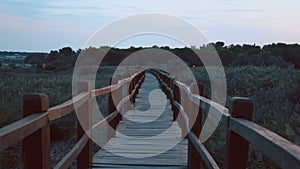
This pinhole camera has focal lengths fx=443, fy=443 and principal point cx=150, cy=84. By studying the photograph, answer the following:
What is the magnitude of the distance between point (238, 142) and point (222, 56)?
6128 cm

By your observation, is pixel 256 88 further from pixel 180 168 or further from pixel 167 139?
pixel 180 168

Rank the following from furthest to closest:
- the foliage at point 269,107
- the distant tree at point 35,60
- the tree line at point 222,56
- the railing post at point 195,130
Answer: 1. the distant tree at point 35,60
2. the tree line at point 222,56
3. the foliage at point 269,107
4. the railing post at point 195,130

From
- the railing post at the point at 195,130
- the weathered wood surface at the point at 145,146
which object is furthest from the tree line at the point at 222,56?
the railing post at the point at 195,130

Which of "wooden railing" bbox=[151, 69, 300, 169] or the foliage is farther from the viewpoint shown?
the foliage

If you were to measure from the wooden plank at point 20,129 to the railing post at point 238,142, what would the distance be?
148 centimetres

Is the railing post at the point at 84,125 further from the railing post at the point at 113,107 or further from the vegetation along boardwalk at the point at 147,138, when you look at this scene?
the railing post at the point at 113,107

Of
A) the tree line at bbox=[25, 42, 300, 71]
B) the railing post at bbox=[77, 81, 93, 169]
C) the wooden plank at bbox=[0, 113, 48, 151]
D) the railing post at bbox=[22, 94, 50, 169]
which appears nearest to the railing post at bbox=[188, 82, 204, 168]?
the railing post at bbox=[77, 81, 93, 169]

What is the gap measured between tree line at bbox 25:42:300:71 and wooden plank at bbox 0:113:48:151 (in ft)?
127

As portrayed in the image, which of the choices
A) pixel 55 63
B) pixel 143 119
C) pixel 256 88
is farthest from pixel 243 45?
pixel 143 119

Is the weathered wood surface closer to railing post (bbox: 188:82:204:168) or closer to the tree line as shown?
railing post (bbox: 188:82:204:168)

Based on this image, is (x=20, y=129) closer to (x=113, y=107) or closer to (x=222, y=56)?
(x=113, y=107)

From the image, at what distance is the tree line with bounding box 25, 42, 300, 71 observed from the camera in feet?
152

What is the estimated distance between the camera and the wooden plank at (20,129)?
2555 mm

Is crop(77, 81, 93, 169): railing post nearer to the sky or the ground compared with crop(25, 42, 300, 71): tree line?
nearer to the ground
